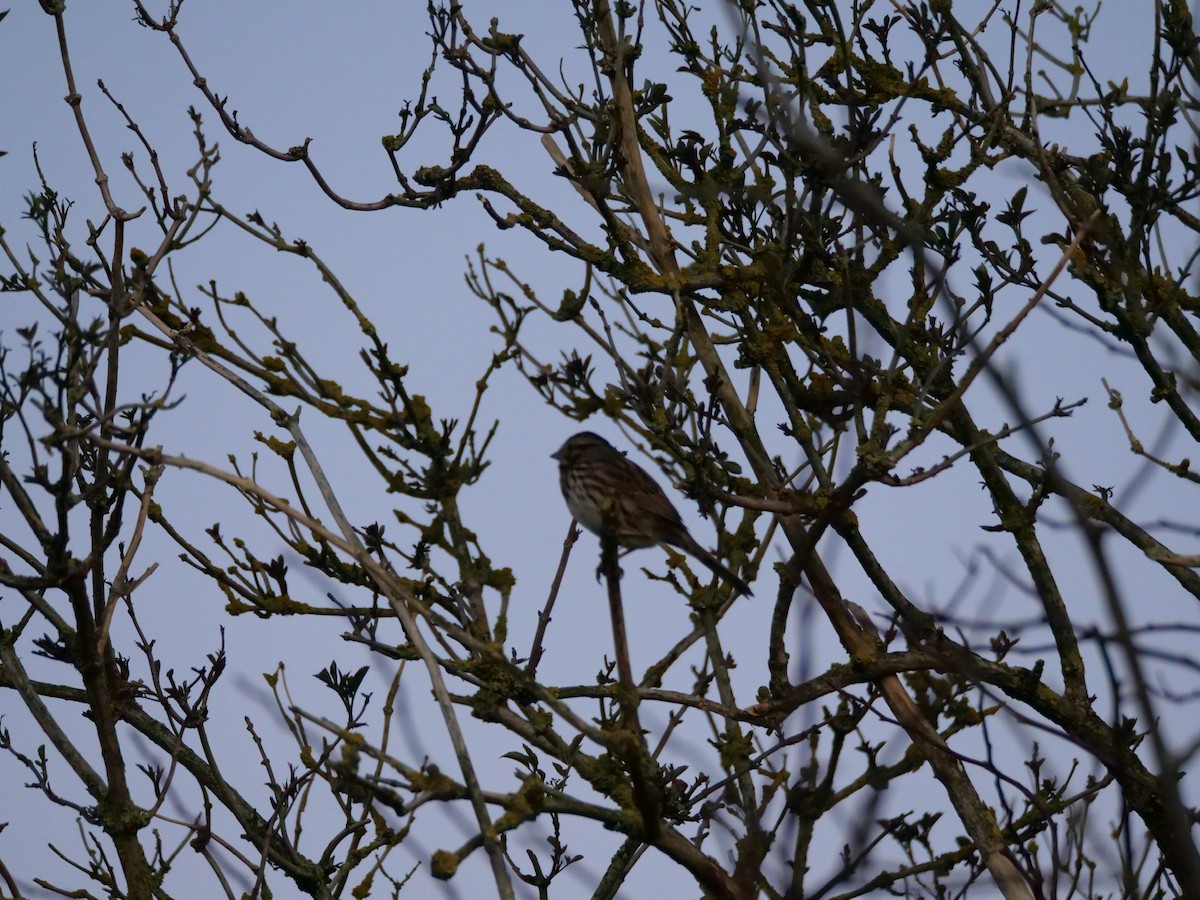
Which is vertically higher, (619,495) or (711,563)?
(619,495)

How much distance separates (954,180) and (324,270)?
286 cm

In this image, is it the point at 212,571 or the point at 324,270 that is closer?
the point at 324,270

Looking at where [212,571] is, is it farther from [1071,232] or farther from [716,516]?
[1071,232]

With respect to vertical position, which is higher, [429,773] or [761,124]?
[761,124]

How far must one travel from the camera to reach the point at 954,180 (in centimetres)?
→ 540

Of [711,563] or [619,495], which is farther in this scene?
[619,495]

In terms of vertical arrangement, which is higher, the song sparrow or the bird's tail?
the song sparrow

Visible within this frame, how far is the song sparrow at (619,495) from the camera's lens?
5254 millimetres

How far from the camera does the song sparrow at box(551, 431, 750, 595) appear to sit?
525 cm

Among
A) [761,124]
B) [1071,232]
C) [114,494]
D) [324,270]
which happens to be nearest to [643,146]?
[761,124]

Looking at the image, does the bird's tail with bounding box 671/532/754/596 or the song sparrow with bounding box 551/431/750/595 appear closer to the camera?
the bird's tail with bounding box 671/532/754/596

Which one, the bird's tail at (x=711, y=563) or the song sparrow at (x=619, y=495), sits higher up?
the song sparrow at (x=619, y=495)

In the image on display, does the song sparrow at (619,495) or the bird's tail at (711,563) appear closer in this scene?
the bird's tail at (711,563)

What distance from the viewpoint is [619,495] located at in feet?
18.5
